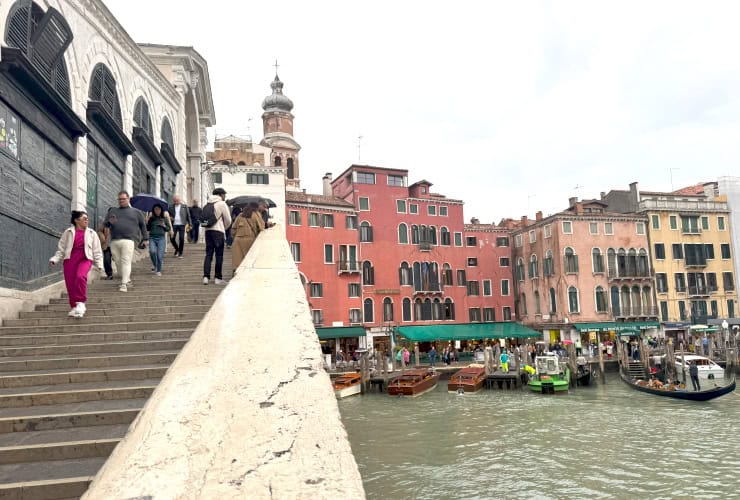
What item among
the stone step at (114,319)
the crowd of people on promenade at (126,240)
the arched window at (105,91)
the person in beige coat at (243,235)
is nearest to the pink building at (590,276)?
the arched window at (105,91)

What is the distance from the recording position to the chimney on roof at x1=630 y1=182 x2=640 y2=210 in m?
39.7

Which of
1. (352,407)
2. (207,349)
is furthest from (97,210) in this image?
(352,407)

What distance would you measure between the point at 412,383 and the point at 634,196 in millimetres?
24630

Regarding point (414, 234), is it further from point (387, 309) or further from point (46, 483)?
point (46, 483)

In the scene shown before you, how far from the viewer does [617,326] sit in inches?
1451

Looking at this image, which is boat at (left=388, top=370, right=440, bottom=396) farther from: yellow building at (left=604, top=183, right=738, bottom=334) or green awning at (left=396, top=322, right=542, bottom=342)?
yellow building at (left=604, top=183, right=738, bottom=334)

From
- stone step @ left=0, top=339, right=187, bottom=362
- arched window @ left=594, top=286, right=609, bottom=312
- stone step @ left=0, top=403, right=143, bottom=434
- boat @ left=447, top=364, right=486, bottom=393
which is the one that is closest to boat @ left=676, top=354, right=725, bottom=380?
boat @ left=447, top=364, right=486, bottom=393

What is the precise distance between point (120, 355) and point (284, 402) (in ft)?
11.8

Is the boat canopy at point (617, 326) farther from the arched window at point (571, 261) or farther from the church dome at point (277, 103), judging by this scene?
the church dome at point (277, 103)

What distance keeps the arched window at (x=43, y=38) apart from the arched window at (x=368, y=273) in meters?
25.9

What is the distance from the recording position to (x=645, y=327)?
37.7 m

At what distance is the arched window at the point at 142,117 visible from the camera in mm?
15359

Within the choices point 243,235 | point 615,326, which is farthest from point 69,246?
point 615,326

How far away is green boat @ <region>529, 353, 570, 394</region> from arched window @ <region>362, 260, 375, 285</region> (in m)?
11.9
